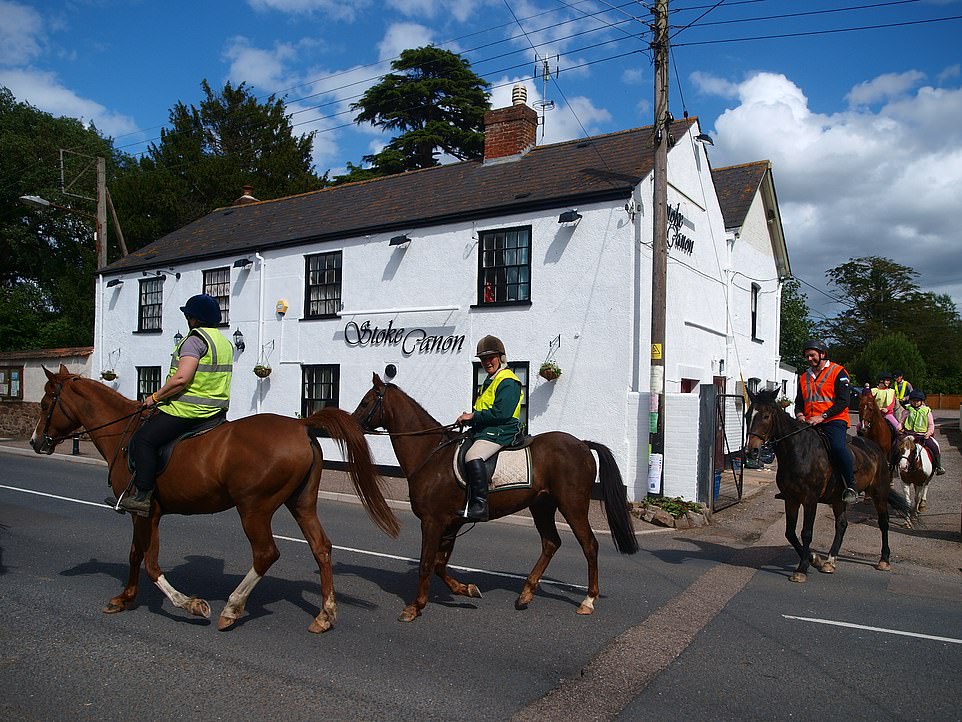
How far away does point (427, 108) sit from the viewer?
1489 inches

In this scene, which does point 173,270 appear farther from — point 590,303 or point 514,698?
point 514,698

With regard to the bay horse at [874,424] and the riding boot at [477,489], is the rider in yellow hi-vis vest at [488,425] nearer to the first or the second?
the riding boot at [477,489]

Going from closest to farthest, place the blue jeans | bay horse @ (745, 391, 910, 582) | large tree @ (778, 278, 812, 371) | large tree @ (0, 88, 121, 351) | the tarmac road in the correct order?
the tarmac road, bay horse @ (745, 391, 910, 582), the blue jeans, large tree @ (0, 88, 121, 351), large tree @ (778, 278, 812, 371)

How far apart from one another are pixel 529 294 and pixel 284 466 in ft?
33.2

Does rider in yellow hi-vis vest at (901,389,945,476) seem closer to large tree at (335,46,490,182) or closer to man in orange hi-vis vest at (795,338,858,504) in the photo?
man in orange hi-vis vest at (795,338,858,504)

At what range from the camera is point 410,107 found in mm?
37906

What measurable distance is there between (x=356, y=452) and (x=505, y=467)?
1346 mm

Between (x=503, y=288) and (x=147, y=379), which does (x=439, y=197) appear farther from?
(x=147, y=379)

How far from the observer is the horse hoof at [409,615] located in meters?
6.14

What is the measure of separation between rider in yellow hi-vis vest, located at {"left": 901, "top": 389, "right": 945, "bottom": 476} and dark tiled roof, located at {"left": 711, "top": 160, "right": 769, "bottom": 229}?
27.6 ft

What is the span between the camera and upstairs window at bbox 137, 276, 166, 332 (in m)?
22.5

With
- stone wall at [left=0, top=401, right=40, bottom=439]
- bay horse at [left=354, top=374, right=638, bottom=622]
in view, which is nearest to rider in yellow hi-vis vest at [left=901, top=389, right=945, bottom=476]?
bay horse at [left=354, top=374, right=638, bottom=622]

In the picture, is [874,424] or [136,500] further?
[874,424]

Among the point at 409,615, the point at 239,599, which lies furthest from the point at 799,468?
the point at 239,599
